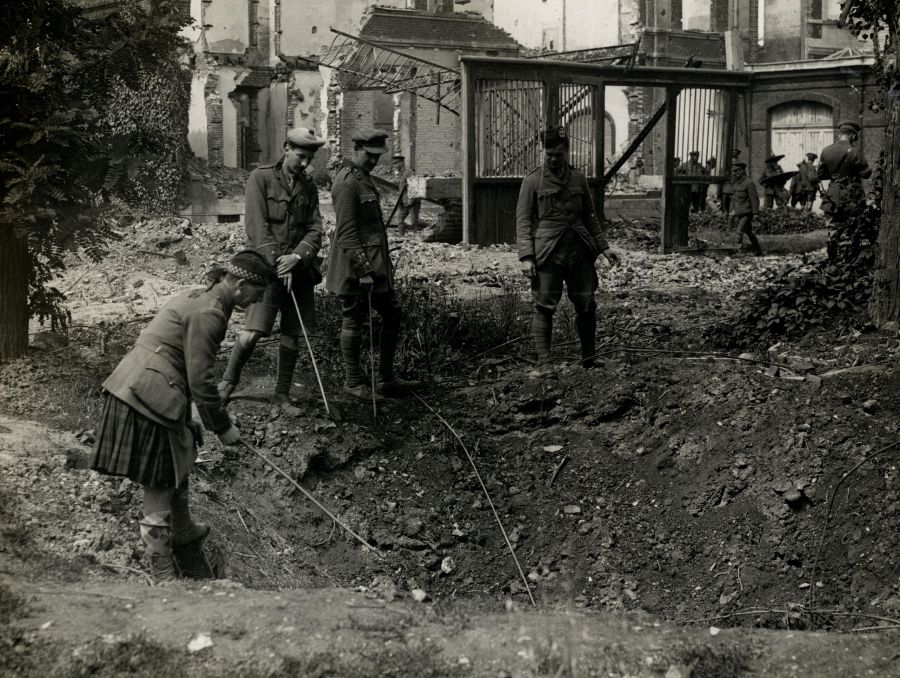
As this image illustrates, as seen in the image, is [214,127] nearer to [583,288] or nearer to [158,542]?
[583,288]

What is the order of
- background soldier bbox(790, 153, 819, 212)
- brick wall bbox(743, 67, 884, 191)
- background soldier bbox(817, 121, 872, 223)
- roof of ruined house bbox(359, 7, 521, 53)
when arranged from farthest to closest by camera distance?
roof of ruined house bbox(359, 7, 521, 53) → brick wall bbox(743, 67, 884, 191) → background soldier bbox(790, 153, 819, 212) → background soldier bbox(817, 121, 872, 223)

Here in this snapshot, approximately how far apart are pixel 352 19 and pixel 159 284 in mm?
25086

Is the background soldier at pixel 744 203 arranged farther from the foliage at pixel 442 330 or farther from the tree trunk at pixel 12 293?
the tree trunk at pixel 12 293

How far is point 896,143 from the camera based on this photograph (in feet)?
25.9

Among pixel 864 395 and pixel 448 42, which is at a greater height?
pixel 448 42

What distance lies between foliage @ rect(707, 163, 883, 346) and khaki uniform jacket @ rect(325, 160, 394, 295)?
11.7 ft

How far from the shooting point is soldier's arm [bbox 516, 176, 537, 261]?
782cm

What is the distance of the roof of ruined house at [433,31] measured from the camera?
32969 mm

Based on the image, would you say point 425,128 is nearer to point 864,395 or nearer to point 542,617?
point 864,395

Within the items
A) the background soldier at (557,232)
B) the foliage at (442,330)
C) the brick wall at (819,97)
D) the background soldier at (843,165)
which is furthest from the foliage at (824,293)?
the brick wall at (819,97)

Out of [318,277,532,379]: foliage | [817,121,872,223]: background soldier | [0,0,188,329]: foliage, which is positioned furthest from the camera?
[817,121,872,223]: background soldier

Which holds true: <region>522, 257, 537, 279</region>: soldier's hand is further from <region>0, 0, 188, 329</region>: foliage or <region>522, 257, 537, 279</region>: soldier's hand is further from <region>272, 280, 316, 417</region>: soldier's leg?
<region>0, 0, 188, 329</region>: foliage

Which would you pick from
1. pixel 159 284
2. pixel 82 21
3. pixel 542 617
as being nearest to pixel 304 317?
pixel 82 21

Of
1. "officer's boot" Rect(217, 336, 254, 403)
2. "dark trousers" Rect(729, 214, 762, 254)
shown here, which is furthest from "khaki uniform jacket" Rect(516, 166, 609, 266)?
"dark trousers" Rect(729, 214, 762, 254)
